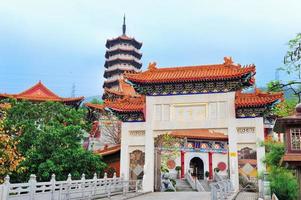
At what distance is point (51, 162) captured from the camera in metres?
17.7

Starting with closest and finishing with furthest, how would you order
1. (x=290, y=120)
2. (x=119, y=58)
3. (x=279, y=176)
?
(x=290, y=120)
(x=279, y=176)
(x=119, y=58)

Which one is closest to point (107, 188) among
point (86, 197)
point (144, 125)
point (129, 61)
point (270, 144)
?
point (86, 197)

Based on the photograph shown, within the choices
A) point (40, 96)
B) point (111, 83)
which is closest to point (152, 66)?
point (40, 96)

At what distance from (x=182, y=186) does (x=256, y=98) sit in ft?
39.0

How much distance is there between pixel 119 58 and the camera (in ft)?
171

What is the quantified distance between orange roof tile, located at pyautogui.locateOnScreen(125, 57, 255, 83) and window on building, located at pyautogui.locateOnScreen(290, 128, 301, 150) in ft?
30.7

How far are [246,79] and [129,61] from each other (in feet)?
113

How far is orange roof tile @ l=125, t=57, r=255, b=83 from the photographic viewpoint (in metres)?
18.9

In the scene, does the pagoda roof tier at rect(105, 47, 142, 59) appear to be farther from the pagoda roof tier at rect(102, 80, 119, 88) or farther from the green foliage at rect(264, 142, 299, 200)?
the green foliage at rect(264, 142, 299, 200)

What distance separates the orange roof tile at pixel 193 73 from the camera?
1888 cm

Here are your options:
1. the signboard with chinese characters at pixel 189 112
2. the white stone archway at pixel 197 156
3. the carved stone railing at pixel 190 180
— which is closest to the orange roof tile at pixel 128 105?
the signboard with chinese characters at pixel 189 112

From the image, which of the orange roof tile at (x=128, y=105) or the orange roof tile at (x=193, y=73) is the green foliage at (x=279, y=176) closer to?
the orange roof tile at (x=193, y=73)

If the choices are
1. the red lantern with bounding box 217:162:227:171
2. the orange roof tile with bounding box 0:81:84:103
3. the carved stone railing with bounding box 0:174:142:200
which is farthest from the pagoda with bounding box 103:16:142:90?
the carved stone railing with bounding box 0:174:142:200

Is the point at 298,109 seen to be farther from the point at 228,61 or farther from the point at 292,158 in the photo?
the point at 228,61
